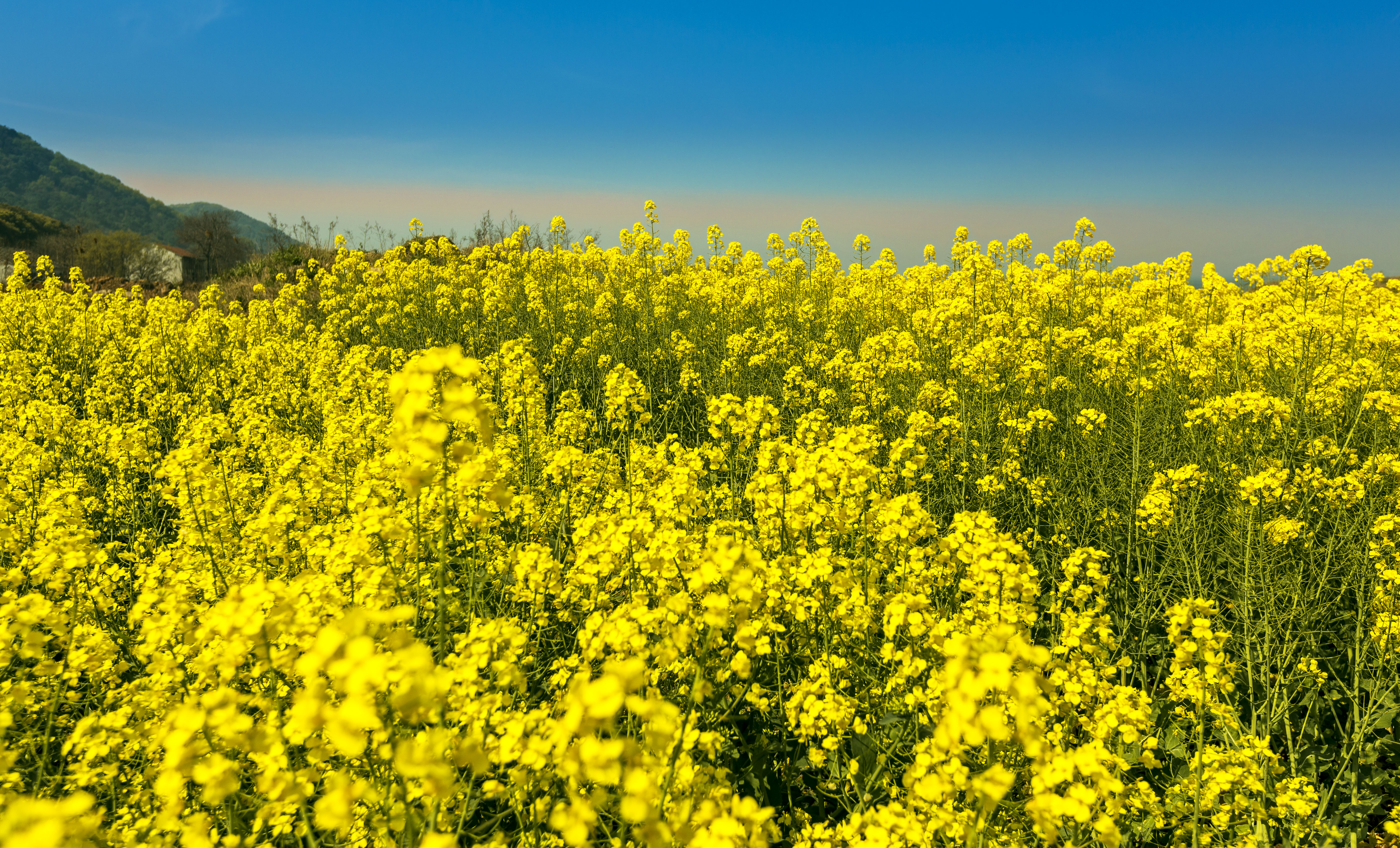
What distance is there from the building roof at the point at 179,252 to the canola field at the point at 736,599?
174 feet

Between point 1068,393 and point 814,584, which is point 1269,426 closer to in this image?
point 1068,393

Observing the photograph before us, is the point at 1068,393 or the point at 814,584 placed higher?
the point at 1068,393

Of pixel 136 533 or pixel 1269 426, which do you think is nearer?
pixel 136 533

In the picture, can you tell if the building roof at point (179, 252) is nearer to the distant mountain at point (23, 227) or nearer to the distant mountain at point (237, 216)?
the distant mountain at point (23, 227)

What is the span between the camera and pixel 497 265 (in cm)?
1158

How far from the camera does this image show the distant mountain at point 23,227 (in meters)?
53.8

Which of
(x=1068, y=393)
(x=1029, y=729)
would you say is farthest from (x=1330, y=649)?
(x=1029, y=729)

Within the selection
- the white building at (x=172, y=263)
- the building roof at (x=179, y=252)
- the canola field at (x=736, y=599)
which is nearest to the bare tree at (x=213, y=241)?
the building roof at (x=179, y=252)

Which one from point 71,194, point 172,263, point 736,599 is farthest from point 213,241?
point 71,194

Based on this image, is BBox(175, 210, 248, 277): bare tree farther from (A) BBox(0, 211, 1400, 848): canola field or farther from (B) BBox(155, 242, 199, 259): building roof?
(A) BBox(0, 211, 1400, 848): canola field

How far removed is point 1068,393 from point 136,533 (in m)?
8.33

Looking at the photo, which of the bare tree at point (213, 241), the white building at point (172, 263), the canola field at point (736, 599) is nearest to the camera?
the canola field at point (736, 599)

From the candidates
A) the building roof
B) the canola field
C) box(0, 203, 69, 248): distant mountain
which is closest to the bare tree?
the building roof

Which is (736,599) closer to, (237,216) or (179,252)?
(179,252)
